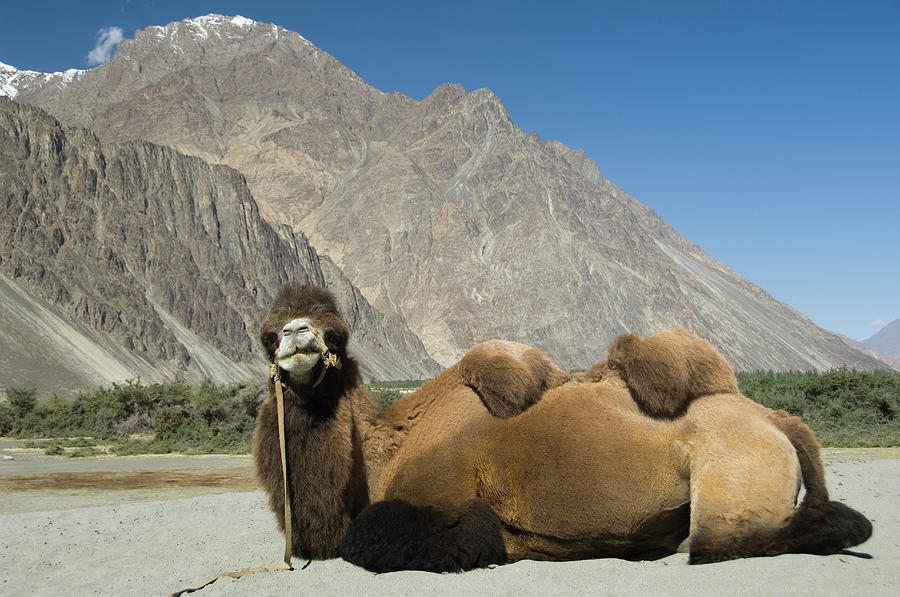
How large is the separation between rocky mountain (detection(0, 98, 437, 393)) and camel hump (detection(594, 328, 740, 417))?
5410 cm

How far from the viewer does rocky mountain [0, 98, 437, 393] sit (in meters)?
59.8

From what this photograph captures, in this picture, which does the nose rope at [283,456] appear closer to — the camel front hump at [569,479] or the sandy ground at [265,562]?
the sandy ground at [265,562]

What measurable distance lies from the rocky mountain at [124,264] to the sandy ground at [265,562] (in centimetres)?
4914

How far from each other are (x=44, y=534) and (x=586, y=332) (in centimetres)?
11993

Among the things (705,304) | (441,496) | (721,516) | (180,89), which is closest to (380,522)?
(441,496)

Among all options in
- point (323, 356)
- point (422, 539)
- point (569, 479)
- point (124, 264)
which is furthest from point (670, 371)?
point (124, 264)

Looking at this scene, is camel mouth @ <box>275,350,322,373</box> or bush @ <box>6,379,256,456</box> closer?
camel mouth @ <box>275,350,322,373</box>

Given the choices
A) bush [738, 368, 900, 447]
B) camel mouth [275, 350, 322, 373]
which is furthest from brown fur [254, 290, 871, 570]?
bush [738, 368, 900, 447]

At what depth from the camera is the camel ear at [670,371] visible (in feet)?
16.6

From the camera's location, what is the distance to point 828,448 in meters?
19.1

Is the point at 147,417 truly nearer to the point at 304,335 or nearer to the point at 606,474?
the point at 304,335

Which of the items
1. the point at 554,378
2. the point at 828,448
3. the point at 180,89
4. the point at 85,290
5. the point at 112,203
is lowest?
the point at 828,448

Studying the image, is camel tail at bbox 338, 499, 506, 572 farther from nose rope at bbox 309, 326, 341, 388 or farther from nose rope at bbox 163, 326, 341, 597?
nose rope at bbox 309, 326, 341, 388

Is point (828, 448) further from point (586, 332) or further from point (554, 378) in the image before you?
point (586, 332)
